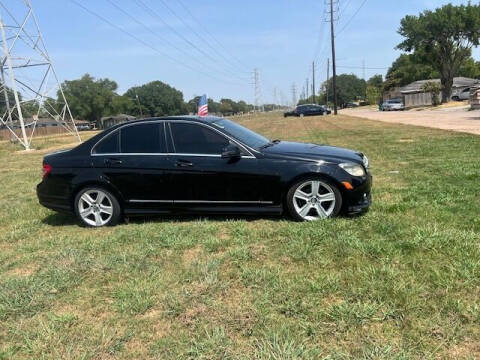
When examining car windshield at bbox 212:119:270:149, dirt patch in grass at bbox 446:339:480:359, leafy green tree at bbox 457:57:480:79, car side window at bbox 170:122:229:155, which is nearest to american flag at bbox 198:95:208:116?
car windshield at bbox 212:119:270:149

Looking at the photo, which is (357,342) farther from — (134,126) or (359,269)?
(134,126)

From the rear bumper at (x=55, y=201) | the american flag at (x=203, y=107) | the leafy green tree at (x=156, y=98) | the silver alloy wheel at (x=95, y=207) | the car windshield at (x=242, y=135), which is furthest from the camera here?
the leafy green tree at (x=156, y=98)

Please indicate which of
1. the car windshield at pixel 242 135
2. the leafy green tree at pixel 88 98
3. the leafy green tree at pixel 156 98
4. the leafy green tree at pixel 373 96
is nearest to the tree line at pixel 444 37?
the leafy green tree at pixel 373 96

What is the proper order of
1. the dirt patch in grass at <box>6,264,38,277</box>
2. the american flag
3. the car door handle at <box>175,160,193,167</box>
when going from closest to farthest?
the dirt patch in grass at <box>6,264,38,277</box> < the car door handle at <box>175,160,193,167</box> < the american flag

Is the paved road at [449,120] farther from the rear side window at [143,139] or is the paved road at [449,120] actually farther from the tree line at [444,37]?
the tree line at [444,37]

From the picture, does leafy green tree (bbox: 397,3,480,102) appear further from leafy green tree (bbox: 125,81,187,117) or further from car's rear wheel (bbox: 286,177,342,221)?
leafy green tree (bbox: 125,81,187,117)

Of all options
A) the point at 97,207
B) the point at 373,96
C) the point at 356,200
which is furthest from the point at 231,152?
the point at 373,96

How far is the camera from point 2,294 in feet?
12.9

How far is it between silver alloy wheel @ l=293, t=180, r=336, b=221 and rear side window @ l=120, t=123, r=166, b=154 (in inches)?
75.4

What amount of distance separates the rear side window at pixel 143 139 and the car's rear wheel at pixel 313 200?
1866mm

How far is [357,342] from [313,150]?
3.41 metres

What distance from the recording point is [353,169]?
17.9 ft

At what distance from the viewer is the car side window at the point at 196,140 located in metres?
5.79

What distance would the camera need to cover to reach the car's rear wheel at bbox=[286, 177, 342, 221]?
5406mm
